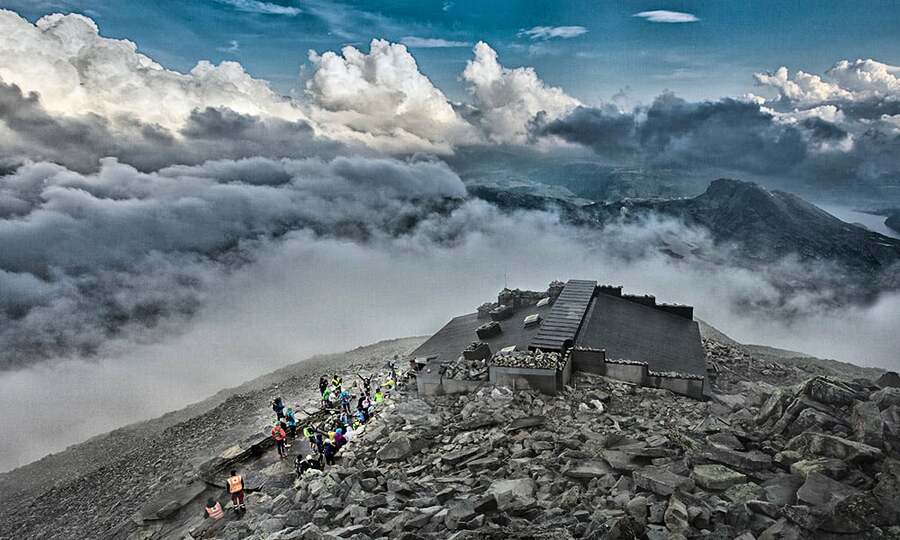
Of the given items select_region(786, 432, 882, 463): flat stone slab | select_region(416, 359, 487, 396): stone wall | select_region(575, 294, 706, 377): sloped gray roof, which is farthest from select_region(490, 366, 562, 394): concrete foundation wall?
select_region(786, 432, 882, 463): flat stone slab

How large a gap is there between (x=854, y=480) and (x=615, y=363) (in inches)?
479

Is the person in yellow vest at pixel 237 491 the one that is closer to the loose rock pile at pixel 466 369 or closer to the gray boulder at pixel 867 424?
the loose rock pile at pixel 466 369

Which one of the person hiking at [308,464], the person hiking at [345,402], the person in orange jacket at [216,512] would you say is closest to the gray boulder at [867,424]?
the person hiking at [308,464]

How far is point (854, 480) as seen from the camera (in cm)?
1080

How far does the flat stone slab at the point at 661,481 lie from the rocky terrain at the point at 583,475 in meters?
0.03

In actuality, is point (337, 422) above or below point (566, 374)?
below

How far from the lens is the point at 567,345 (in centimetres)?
2425

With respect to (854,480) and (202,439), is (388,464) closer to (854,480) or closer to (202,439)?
(854,480)

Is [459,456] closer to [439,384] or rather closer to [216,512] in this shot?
[439,384]

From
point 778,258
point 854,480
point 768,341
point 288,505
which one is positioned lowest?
point 768,341

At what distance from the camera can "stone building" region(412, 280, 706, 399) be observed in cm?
2227

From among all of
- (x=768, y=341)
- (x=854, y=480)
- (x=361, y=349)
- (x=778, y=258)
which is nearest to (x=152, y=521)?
(x=854, y=480)

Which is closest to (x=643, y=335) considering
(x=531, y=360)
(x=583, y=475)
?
(x=531, y=360)

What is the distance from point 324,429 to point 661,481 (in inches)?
665
